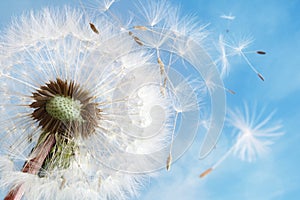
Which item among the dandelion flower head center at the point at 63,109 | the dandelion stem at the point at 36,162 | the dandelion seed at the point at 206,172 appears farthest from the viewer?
the dandelion flower head center at the point at 63,109

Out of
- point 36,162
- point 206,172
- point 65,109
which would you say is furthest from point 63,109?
point 206,172

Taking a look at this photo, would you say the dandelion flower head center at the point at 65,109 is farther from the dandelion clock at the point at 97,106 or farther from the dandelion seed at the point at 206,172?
the dandelion seed at the point at 206,172

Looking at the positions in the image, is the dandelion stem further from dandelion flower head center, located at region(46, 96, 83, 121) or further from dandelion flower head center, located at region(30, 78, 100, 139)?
→ dandelion flower head center, located at region(46, 96, 83, 121)

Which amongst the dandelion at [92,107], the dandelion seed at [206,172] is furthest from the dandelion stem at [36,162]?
the dandelion seed at [206,172]

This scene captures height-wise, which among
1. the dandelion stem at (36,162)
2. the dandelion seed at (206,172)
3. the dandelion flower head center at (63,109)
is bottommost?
the dandelion stem at (36,162)

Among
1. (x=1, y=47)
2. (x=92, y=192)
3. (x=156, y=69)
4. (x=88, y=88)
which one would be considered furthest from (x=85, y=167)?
(x=1, y=47)

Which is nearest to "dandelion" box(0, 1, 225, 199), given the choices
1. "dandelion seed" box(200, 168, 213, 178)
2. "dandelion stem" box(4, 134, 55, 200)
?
"dandelion stem" box(4, 134, 55, 200)

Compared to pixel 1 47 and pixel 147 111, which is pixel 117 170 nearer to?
pixel 147 111

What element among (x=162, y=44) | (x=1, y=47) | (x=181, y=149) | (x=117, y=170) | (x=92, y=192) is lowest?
(x=92, y=192)

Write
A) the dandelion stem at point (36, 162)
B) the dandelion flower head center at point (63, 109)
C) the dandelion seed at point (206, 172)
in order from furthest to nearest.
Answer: the dandelion flower head center at point (63, 109) < the dandelion stem at point (36, 162) < the dandelion seed at point (206, 172)
